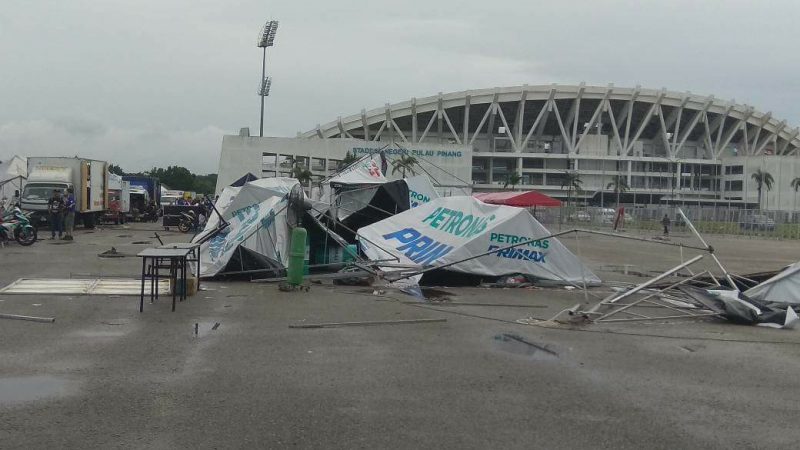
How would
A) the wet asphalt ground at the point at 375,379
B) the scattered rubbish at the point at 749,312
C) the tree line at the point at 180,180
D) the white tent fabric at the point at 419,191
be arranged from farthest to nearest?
the tree line at the point at 180,180 < the white tent fabric at the point at 419,191 < the scattered rubbish at the point at 749,312 < the wet asphalt ground at the point at 375,379

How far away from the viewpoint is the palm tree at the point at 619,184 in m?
103

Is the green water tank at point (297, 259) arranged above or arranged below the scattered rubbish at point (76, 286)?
above

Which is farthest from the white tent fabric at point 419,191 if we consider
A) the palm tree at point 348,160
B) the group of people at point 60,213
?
the palm tree at point 348,160

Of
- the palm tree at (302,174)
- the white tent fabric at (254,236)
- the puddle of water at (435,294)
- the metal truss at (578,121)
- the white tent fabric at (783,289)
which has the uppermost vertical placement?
the metal truss at (578,121)

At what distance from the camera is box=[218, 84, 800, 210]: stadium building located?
10050cm

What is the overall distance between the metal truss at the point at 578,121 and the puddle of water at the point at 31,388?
94151 millimetres

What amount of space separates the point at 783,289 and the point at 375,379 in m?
8.03

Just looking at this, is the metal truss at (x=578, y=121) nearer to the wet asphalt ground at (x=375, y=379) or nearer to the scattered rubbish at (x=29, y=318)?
the wet asphalt ground at (x=375, y=379)

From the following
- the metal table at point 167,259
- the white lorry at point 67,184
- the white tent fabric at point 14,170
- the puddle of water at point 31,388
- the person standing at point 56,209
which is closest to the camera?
the puddle of water at point 31,388

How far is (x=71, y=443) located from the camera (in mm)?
4477

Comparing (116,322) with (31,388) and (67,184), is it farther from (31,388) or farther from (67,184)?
(67,184)

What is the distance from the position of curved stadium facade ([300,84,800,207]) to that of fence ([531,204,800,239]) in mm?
42432

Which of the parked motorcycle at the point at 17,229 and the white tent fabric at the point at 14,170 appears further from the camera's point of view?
the white tent fabric at the point at 14,170

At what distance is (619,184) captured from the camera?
338 feet
